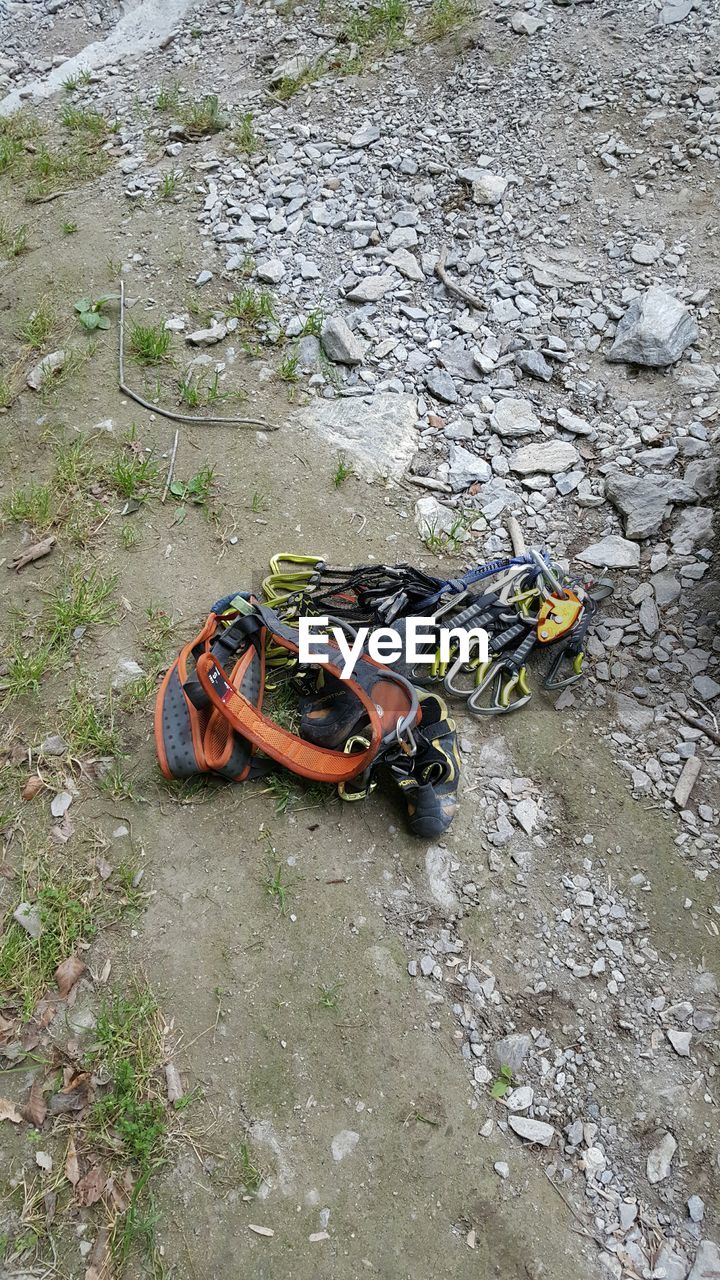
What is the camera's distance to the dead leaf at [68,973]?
328 centimetres

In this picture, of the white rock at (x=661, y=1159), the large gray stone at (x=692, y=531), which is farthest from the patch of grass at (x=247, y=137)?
the white rock at (x=661, y=1159)

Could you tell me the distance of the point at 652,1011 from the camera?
3227 millimetres

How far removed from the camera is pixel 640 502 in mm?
4680

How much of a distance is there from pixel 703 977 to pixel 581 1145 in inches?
31.1

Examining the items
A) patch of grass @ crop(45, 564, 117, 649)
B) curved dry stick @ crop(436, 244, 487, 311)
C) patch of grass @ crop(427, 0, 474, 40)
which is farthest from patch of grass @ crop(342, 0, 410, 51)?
patch of grass @ crop(45, 564, 117, 649)

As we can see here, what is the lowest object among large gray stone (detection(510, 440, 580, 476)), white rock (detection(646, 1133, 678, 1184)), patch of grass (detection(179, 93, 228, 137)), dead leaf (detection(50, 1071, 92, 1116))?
white rock (detection(646, 1133, 678, 1184))

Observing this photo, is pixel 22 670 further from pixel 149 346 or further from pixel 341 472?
pixel 149 346

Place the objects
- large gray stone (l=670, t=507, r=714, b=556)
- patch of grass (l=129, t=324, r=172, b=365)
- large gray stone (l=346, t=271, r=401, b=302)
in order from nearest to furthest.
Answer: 1. large gray stone (l=670, t=507, r=714, b=556)
2. patch of grass (l=129, t=324, r=172, b=365)
3. large gray stone (l=346, t=271, r=401, b=302)

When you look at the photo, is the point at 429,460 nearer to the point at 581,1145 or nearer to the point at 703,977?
the point at 703,977

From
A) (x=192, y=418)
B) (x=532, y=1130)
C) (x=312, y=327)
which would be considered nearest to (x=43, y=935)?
(x=532, y=1130)

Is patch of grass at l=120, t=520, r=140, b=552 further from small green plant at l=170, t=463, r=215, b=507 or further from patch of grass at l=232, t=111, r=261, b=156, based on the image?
patch of grass at l=232, t=111, r=261, b=156

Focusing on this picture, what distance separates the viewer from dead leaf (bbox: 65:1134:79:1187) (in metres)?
2.89

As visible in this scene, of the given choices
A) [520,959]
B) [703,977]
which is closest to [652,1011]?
[703,977]

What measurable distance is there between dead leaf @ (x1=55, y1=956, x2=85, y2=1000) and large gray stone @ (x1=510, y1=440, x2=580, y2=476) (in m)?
3.51
